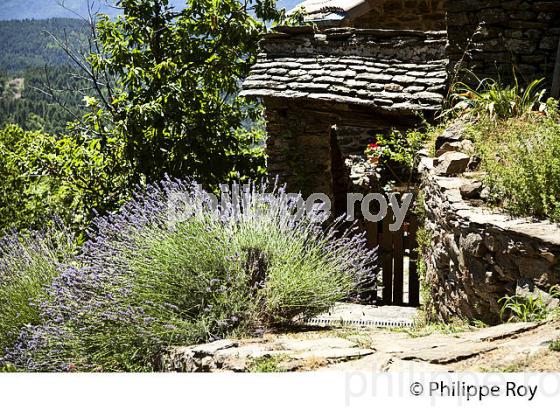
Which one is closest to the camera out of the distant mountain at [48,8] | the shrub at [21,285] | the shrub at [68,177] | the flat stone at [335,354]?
the flat stone at [335,354]

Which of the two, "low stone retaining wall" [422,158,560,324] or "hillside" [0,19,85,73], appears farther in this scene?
"hillside" [0,19,85,73]

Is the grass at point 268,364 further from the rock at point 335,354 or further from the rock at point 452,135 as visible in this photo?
the rock at point 452,135

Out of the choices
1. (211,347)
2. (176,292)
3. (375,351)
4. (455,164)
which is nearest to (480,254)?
(375,351)

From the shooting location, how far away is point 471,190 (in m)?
4.20

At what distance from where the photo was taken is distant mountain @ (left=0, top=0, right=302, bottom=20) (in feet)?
31.3

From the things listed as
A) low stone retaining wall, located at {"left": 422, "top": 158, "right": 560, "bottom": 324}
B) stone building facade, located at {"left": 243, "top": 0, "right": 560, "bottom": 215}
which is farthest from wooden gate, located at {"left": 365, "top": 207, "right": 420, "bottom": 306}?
low stone retaining wall, located at {"left": 422, "top": 158, "right": 560, "bottom": 324}

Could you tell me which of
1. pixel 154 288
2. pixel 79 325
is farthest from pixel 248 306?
pixel 79 325

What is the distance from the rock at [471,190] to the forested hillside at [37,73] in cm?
727

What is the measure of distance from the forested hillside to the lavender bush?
6530 mm

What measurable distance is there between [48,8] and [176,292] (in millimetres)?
8125

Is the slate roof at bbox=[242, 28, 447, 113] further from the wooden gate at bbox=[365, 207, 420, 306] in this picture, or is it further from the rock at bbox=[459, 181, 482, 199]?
the rock at bbox=[459, 181, 482, 199]

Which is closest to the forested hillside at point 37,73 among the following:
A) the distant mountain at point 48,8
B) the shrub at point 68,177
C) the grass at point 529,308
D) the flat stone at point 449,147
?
the distant mountain at point 48,8

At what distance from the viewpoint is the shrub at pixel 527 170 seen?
363 centimetres

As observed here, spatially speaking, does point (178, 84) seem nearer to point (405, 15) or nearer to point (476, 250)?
point (405, 15)
